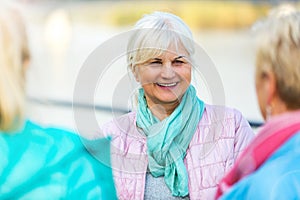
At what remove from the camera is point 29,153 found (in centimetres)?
201

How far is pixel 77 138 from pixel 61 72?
10265 mm

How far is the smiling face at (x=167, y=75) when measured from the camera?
2.45m

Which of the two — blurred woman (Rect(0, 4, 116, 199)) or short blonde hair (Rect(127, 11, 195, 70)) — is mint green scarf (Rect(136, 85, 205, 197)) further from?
blurred woman (Rect(0, 4, 116, 199))

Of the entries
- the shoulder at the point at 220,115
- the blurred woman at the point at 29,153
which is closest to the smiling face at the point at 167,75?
the shoulder at the point at 220,115

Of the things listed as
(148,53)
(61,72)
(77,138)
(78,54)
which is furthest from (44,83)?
(78,54)

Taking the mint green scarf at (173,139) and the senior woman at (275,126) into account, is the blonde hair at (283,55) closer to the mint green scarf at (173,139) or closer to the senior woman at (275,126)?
the senior woman at (275,126)

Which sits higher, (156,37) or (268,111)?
(156,37)

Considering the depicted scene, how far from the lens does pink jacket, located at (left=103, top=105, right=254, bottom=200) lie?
242 centimetres

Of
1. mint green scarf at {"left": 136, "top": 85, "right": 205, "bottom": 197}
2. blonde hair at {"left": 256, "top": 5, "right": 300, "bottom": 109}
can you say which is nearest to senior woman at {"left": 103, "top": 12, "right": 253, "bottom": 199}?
mint green scarf at {"left": 136, "top": 85, "right": 205, "bottom": 197}

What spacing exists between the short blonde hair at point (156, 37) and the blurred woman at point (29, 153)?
0.48 metres

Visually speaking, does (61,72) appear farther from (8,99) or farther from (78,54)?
(8,99)

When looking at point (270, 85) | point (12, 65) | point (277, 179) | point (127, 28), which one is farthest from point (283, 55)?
point (127, 28)

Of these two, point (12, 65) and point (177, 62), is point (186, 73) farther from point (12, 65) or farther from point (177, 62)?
point (12, 65)

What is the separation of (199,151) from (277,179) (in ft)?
2.45
